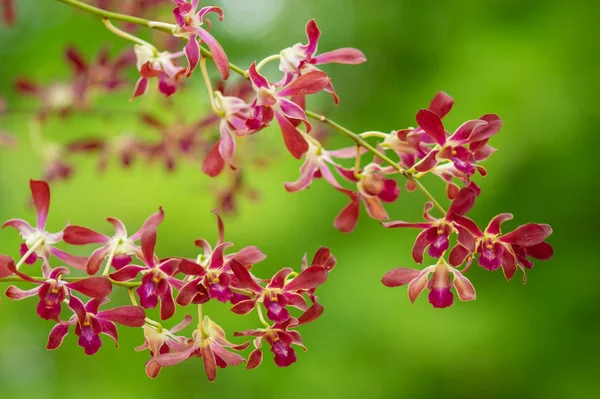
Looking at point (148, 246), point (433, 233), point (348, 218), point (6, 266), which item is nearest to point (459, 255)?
point (433, 233)

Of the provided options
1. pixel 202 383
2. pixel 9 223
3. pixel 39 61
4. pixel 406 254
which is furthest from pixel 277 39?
pixel 9 223

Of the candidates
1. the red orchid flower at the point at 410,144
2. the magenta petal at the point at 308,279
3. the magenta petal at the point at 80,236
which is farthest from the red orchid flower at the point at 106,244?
the red orchid flower at the point at 410,144

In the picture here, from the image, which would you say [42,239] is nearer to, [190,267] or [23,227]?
[23,227]

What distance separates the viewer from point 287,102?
2.04 feet

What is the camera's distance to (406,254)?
257 cm

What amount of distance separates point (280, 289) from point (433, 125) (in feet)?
0.58

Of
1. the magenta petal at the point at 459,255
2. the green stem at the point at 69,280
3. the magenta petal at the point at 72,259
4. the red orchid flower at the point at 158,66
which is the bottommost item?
the magenta petal at the point at 72,259

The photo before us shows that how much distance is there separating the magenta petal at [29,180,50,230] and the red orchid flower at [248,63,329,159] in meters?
0.18

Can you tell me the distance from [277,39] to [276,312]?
2.86 m

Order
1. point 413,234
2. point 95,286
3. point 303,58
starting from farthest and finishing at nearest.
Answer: point 413,234
point 303,58
point 95,286

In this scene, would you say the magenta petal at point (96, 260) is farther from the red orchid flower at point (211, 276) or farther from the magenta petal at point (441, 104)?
the magenta petal at point (441, 104)

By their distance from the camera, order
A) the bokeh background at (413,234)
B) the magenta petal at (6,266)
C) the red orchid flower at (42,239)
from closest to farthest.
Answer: the magenta petal at (6,266) → the red orchid flower at (42,239) → the bokeh background at (413,234)

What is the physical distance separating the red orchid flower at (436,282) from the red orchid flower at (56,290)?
218 millimetres

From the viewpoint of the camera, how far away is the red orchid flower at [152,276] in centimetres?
61
